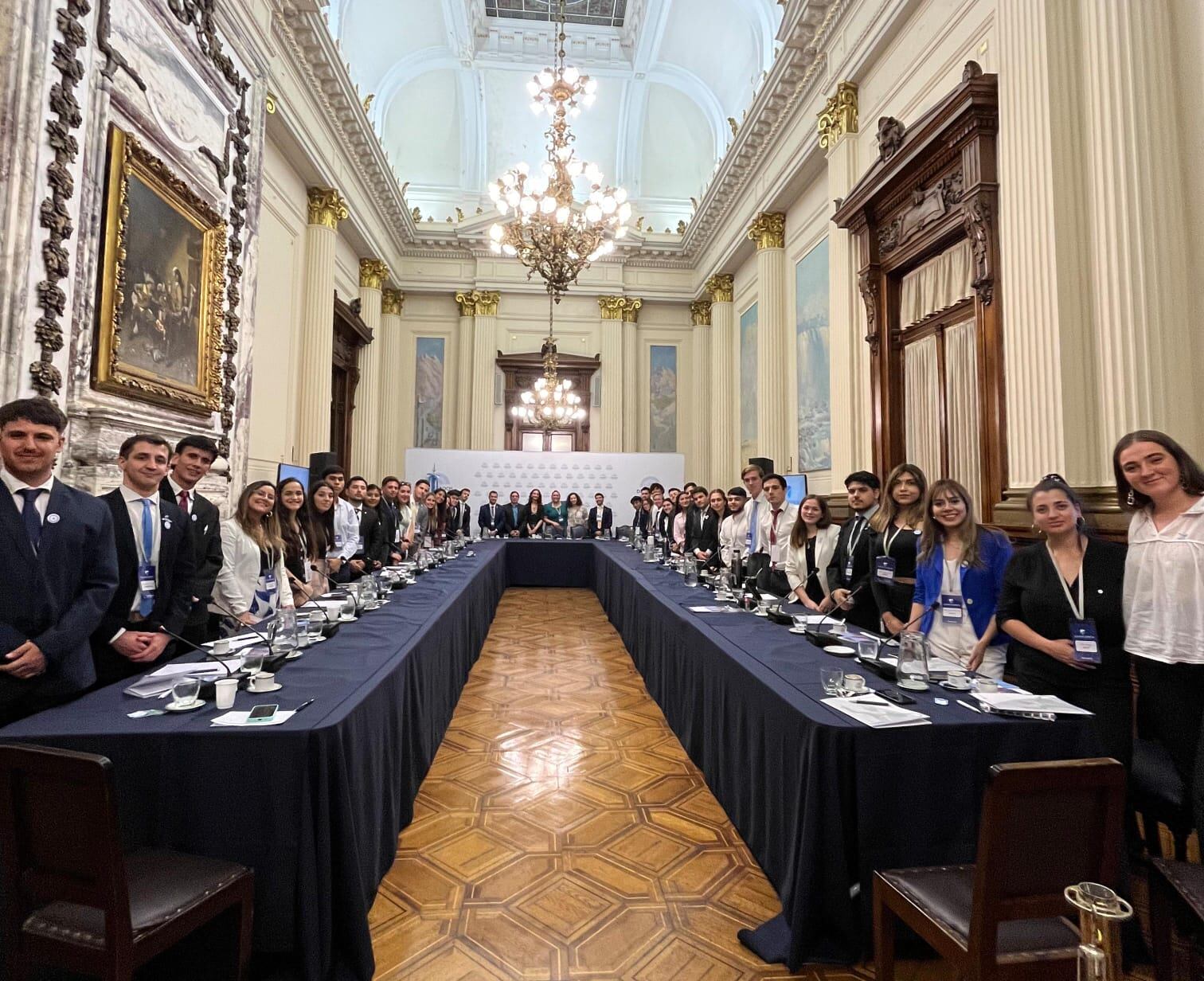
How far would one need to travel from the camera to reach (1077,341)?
3.56 meters

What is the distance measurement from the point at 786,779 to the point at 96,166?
16.1ft

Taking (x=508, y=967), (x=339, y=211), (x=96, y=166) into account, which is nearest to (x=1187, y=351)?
(x=508, y=967)

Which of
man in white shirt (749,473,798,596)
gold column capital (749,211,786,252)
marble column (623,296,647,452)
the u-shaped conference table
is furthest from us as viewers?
marble column (623,296,647,452)

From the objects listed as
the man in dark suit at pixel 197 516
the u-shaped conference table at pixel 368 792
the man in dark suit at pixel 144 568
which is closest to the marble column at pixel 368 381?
the man in dark suit at pixel 197 516

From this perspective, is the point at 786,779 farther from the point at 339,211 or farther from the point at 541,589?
the point at 339,211

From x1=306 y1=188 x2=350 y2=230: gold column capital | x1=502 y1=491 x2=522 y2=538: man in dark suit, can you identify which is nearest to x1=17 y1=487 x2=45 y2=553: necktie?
x1=306 y1=188 x2=350 y2=230: gold column capital

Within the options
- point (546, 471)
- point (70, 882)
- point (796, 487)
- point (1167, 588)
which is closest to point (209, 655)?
point (70, 882)

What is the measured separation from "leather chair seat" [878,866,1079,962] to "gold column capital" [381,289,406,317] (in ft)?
41.8

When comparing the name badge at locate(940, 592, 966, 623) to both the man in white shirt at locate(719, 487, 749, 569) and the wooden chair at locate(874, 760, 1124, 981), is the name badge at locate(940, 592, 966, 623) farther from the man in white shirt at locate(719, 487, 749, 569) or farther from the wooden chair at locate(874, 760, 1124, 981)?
the man in white shirt at locate(719, 487, 749, 569)

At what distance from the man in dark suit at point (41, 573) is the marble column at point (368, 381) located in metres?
9.08

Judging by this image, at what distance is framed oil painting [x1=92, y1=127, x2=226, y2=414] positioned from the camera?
3.88 m

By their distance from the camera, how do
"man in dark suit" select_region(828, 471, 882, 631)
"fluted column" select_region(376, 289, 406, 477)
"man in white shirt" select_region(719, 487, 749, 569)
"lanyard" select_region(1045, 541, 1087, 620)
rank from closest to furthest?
"lanyard" select_region(1045, 541, 1087, 620)
"man in dark suit" select_region(828, 471, 882, 631)
"man in white shirt" select_region(719, 487, 749, 569)
"fluted column" select_region(376, 289, 406, 477)

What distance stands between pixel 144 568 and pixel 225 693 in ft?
3.91

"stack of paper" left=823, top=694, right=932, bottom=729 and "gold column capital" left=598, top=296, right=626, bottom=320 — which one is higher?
"gold column capital" left=598, top=296, right=626, bottom=320
